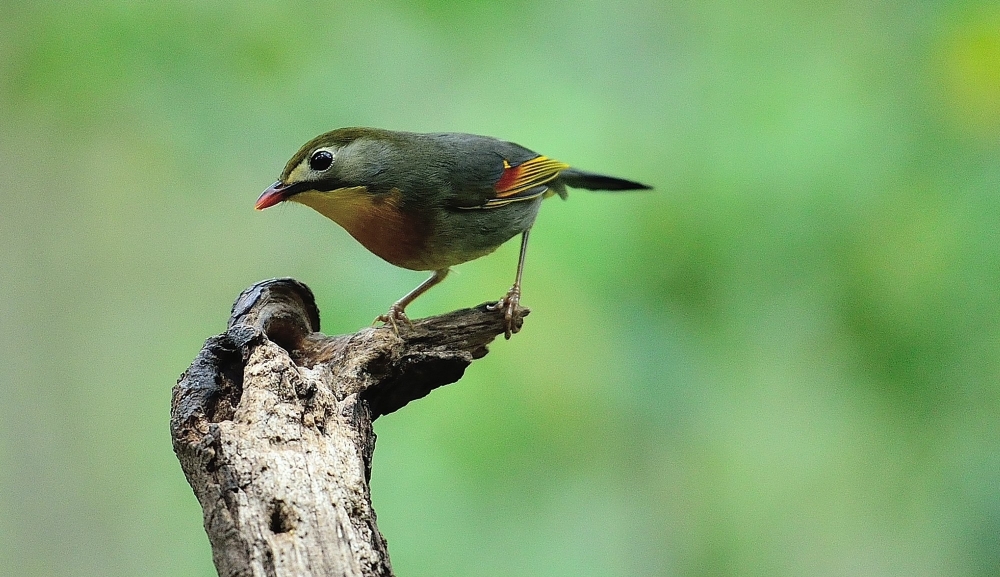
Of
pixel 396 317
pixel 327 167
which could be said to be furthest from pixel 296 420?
pixel 327 167

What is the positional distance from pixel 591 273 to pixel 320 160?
1.68m

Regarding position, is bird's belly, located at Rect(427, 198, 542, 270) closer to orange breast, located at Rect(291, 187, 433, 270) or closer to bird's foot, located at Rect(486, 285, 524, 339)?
orange breast, located at Rect(291, 187, 433, 270)

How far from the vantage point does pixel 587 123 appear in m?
4.86

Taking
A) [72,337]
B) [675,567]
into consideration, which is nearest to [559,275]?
[675,567]

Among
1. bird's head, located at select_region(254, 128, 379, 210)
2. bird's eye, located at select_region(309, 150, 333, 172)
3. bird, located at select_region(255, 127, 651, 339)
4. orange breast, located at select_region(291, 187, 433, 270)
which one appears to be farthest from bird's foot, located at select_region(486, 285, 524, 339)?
bird's eye, located at select_region(309, 150, 333, 172)

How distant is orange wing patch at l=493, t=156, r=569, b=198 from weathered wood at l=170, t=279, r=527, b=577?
83cm

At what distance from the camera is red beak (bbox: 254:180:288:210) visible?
3.41 metres

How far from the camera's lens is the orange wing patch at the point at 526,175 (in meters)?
3.99

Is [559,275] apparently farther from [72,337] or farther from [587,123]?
[72,337]

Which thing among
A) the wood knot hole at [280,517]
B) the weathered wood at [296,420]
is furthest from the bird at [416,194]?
the wood knot hole at [280,517]

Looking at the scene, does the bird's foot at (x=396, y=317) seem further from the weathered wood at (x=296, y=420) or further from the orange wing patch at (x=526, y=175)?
the orange wing patch at (x=526, y=175)

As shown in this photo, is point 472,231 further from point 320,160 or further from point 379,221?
point 320,160

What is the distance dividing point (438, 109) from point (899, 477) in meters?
3.33

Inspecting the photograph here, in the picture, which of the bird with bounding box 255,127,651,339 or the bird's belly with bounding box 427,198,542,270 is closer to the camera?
the bird with bounding box 255,127,651,339
